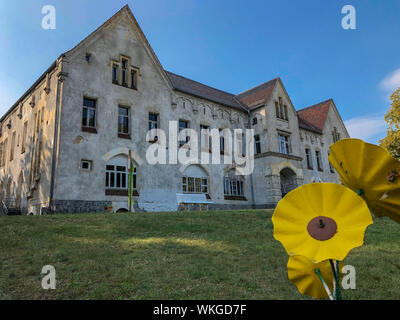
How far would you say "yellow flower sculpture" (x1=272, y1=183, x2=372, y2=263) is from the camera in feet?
4.73

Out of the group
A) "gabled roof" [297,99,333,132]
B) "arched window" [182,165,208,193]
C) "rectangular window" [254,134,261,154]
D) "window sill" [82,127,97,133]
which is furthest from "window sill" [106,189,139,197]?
"gabled roof" [297,99,333,132]

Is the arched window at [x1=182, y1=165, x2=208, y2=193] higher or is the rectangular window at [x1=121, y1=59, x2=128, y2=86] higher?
the rectangular window at [x1=121, y1=59, x2=128, y2=86]

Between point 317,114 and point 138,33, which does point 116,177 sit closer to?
point 138,33

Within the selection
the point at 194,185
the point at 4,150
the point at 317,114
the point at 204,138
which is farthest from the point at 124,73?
the point at 317,114

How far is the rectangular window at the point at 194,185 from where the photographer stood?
70.1 feet

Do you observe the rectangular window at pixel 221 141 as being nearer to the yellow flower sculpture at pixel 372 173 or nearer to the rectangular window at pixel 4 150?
the rectangular window at pixel 4 150

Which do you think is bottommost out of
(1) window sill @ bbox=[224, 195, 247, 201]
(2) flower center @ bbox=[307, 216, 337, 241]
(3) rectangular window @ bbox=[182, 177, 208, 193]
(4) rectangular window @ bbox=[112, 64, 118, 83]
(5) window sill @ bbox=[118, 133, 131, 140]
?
(2) flower center @ bbox=[307, 216, 337, 241]

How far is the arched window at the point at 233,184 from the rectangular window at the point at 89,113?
1138cm

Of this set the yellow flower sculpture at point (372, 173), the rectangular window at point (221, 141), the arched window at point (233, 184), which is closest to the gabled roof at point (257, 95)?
the rectangular window at point (221, 141)

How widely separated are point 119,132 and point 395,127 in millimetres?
24714

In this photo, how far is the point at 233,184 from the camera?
80.4 feet

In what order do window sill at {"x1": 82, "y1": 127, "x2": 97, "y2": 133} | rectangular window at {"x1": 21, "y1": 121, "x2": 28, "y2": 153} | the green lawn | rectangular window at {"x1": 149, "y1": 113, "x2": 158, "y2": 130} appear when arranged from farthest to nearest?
rectangular window at {"x1": 21, "y1": 121, "x2": 28, "y2": 153}, rectangular window at {"x1": 149, "y1": 113, "x2": 158, "y2": 130}, window sill at {"x1": 82, "y1": 127, "x2": 97, "y2": 133}, the green lawn

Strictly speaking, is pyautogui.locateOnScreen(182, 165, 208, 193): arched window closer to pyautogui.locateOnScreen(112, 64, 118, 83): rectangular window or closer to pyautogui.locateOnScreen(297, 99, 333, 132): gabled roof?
pyautogui.locateOnScreen(112, 64, 118, 83): rectangular window

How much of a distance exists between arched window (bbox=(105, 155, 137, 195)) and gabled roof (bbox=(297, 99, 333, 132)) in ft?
82.4
